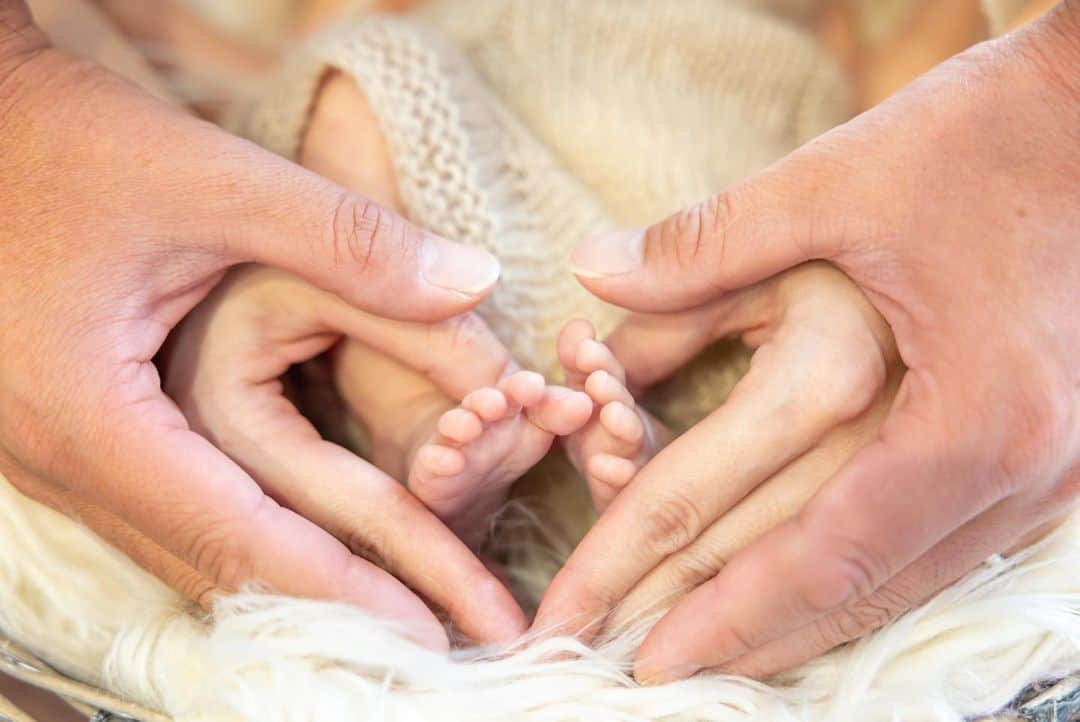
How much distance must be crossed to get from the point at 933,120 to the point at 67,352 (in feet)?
1.95

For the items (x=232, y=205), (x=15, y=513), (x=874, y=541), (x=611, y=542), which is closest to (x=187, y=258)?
(x=232, y=205)

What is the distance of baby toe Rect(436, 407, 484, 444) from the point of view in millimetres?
606

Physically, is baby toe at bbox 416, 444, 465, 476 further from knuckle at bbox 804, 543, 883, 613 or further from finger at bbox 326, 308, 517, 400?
knuckle at bbox 804, 543, 883, 613

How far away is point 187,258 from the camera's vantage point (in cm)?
67

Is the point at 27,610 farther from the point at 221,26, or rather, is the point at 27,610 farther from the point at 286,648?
the point at 221,26

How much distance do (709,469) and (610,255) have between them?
168 millimetres

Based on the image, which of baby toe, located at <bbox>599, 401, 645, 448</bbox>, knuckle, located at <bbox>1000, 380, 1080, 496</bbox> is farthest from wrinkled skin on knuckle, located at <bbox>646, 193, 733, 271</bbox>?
knuckle, located at <bbox>1000, 380, 1080, 496</bbox>

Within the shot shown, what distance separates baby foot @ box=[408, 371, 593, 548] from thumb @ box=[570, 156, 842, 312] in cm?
9

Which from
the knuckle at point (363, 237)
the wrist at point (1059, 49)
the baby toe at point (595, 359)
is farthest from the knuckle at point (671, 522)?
the wrist at point (1059, 49)

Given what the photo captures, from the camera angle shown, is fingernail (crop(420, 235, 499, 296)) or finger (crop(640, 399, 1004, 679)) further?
fingernail (crop(420, 235, 499, 296))

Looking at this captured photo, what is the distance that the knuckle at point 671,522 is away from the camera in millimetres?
614

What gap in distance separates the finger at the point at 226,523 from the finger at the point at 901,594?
216 millimetres

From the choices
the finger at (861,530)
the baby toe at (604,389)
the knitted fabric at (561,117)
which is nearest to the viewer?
the finger at (861,530)

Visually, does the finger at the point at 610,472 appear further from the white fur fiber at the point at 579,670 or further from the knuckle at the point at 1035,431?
the knuckle at the point at 1035,431
